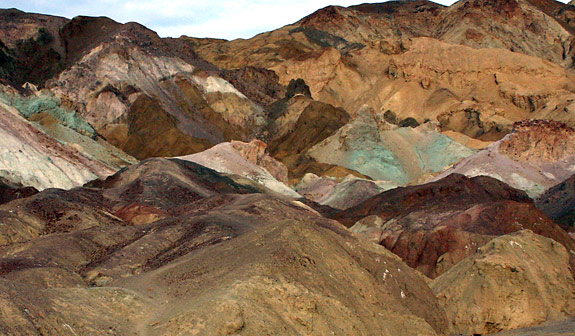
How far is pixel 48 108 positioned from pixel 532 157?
40278mm

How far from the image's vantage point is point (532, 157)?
59844 millimetres

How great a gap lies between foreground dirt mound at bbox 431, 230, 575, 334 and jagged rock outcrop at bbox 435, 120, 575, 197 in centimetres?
3410

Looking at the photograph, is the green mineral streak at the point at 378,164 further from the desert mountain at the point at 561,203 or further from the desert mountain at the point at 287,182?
the desert mountain at the point at 561,203

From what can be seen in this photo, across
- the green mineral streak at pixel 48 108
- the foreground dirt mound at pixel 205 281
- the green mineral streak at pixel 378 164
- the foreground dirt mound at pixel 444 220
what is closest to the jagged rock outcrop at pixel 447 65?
the green mineral streak at pixel 378 164

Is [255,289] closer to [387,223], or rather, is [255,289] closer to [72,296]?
[72,296]

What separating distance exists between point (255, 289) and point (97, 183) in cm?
3492

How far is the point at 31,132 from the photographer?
5469cm

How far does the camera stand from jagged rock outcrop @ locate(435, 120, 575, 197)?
58.1 metres

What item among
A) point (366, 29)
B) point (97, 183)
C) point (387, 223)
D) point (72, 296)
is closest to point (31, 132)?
point (97, 183)

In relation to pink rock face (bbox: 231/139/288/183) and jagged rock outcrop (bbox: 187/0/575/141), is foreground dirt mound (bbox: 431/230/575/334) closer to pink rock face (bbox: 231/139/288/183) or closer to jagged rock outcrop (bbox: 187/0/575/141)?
pink rock face (bbox: 231/139/288/183)

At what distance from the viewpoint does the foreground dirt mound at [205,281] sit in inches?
589

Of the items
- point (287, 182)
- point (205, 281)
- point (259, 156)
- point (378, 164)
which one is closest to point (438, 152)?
point (378, 164)

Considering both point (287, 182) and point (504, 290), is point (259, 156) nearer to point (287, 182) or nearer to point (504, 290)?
point (287, 182)

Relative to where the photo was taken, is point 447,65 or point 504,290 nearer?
point 504,290
